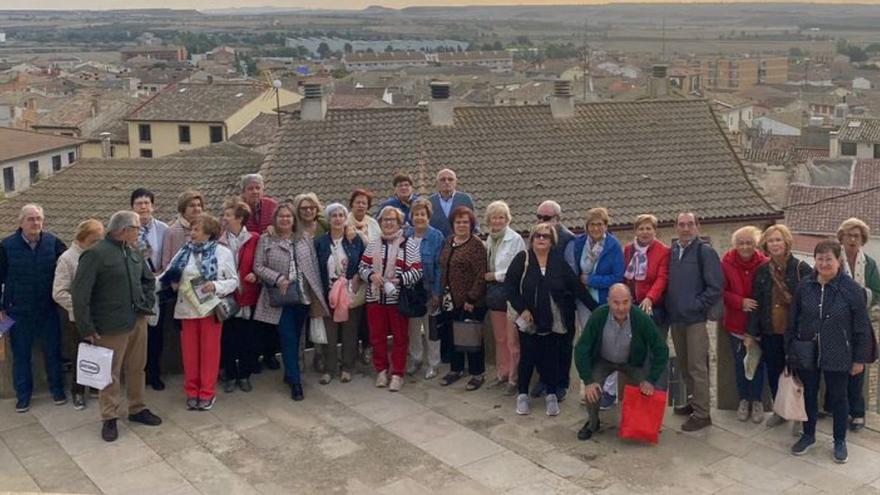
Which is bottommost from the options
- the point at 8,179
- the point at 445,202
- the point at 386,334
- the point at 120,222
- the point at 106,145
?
the point at 8,179

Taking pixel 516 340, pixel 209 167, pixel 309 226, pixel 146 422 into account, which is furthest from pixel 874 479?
pixel 209 167

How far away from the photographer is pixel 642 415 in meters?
6.95

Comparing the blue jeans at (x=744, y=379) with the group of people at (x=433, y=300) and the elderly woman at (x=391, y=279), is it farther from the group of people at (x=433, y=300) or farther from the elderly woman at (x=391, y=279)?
the elderly woman at (x=391, y=279)

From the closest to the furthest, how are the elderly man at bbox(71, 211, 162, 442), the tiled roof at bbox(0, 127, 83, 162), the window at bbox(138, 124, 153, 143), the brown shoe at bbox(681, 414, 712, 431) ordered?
the elderly man at bbox(71, 211, 162, 442)
the brown shoe at bbox(681, 414, 712, 431)
the tiled roof at bbox(0, 127, 83, 162)
the window at bbox(138, 124, 153, 143)

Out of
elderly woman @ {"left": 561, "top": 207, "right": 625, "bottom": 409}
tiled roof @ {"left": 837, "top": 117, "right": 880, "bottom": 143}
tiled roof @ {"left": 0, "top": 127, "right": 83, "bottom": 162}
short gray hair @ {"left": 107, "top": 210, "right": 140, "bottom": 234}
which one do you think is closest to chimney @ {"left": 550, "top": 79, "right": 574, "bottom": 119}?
elderly woman @ {"left": 561, "top": 207, "right": 625, "bottom": 409}

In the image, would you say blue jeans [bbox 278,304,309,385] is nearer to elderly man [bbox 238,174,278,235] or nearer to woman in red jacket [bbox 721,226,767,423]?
elderly man [bbox 238,174,278,235]

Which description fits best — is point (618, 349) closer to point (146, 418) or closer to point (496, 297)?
point (496, 297)

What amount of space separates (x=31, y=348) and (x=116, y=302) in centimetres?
127

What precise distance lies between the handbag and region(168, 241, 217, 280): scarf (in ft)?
14.2

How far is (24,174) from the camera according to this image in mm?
55156

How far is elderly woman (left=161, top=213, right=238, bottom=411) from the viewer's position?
7.54 m

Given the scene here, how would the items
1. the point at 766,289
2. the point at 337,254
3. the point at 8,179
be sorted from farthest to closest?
the point at 8,179, the point at 337,254, the point at 766,289

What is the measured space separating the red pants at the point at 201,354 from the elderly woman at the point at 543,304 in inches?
93.0

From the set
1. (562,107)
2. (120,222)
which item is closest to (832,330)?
(120,222)
